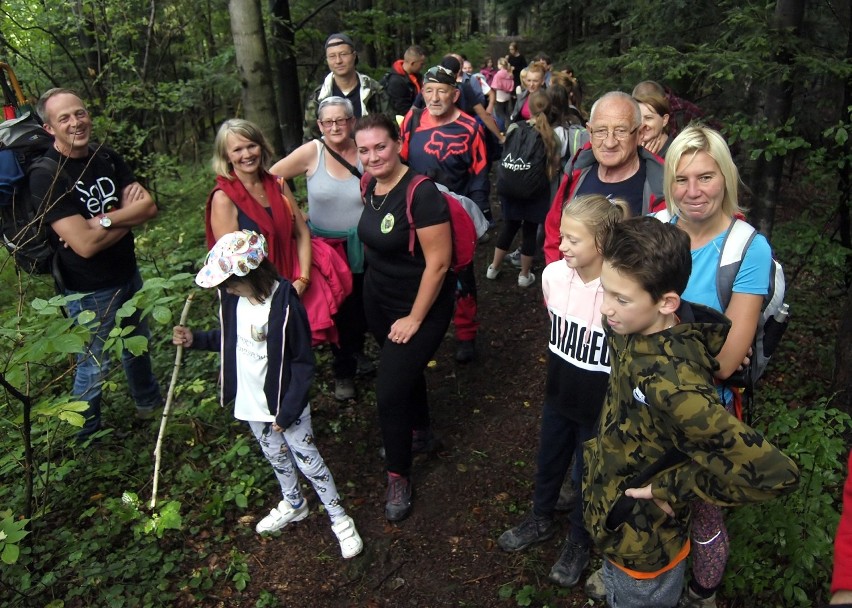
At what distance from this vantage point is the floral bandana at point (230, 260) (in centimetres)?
275

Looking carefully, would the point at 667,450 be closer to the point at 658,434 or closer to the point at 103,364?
the point at 658,434

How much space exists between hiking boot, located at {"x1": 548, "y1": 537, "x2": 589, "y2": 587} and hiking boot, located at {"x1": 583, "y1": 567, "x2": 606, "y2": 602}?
0.06 m

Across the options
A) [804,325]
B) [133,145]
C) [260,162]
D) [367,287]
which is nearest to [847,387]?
[804,325]

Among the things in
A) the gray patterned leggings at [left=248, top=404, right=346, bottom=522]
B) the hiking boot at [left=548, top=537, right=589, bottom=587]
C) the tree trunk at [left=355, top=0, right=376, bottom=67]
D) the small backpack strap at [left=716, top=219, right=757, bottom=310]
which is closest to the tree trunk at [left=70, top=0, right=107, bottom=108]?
the tree trunk at [left=355, top=0, right=376, bottom=67]

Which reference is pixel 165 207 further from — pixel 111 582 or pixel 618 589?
pixel 618 589

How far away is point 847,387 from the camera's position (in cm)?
352

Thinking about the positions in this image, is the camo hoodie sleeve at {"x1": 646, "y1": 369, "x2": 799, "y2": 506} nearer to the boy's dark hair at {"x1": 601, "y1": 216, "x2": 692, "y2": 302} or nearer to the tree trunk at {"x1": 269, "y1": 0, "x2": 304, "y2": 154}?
the boy's dark hair at {"x1": 601, "y1": 216, "x2": 692, "y2": 302}

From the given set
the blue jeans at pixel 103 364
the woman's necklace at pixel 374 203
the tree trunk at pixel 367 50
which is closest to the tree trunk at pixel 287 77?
the tree trunk at pixel 367 50

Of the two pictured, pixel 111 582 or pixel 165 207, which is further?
pixel 165 207

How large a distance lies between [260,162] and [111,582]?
259 cm

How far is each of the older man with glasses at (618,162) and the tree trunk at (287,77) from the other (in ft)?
21.5

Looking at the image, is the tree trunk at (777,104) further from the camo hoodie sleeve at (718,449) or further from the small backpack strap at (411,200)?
the camo hoodie sleeve at (718,449)

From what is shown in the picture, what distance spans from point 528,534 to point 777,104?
4080 mm

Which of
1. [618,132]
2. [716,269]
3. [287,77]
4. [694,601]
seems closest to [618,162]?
[618,132]
